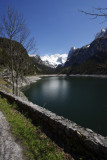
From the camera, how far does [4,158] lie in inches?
123

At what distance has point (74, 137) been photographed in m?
3.94

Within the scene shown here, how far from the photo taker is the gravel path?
127 inches

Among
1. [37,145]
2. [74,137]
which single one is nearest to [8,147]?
[37,145]

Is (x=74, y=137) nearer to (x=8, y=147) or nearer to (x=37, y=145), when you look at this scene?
(x=37, y=145)

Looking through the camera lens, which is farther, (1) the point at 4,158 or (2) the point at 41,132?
(2) the point at 41,132

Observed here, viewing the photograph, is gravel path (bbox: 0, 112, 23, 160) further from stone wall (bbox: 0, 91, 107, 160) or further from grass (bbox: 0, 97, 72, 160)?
stone wall (bbox: 0, 91, 107, 160)

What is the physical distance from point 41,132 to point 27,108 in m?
2.43

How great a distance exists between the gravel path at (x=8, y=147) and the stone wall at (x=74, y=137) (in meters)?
1.88

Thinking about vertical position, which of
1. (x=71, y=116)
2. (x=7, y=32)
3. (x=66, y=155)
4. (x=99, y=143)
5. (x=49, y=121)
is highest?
(x=7, y=32)

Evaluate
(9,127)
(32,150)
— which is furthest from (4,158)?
(9,127)

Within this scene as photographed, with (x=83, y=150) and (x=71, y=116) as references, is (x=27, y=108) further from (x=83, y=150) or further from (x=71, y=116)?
(x=71, y=116)

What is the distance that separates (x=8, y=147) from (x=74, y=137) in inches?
109

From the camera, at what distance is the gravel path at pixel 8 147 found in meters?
3.22

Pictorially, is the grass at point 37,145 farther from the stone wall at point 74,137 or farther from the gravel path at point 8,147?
the stone wall at point 74,137
